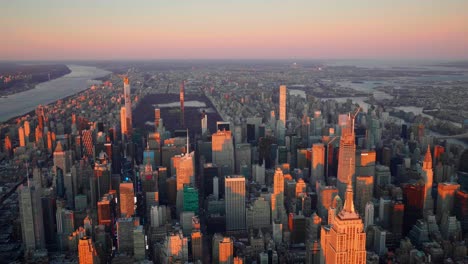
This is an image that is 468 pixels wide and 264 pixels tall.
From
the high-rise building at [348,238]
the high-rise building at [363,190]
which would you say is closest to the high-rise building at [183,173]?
the high-rise building at [363,190]

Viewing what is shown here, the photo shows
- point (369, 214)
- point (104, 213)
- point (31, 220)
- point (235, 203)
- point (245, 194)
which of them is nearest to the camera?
point (31, 220)

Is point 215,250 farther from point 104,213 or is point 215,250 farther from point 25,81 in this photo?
point 25,81

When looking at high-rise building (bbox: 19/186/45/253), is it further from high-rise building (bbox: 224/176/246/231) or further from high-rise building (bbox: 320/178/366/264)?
high-rise building (bbox: 320/178/366/264)

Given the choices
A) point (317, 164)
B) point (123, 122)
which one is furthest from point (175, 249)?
point (123, 122)

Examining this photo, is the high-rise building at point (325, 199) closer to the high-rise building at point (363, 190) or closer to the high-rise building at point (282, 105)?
the high-rise building at point (363, 190)

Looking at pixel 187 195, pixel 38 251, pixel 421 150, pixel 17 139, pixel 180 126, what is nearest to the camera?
pixel 38 251

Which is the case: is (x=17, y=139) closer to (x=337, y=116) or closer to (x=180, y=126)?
(x=180, y=126)

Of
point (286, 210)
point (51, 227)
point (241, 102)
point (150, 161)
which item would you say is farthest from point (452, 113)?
point (241, 102)

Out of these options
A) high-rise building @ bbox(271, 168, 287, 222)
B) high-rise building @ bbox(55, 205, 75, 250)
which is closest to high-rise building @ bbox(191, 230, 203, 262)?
high-rise building @ bbox(271, 168, 287, 222)

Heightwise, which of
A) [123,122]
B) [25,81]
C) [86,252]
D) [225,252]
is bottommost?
[225,252]
